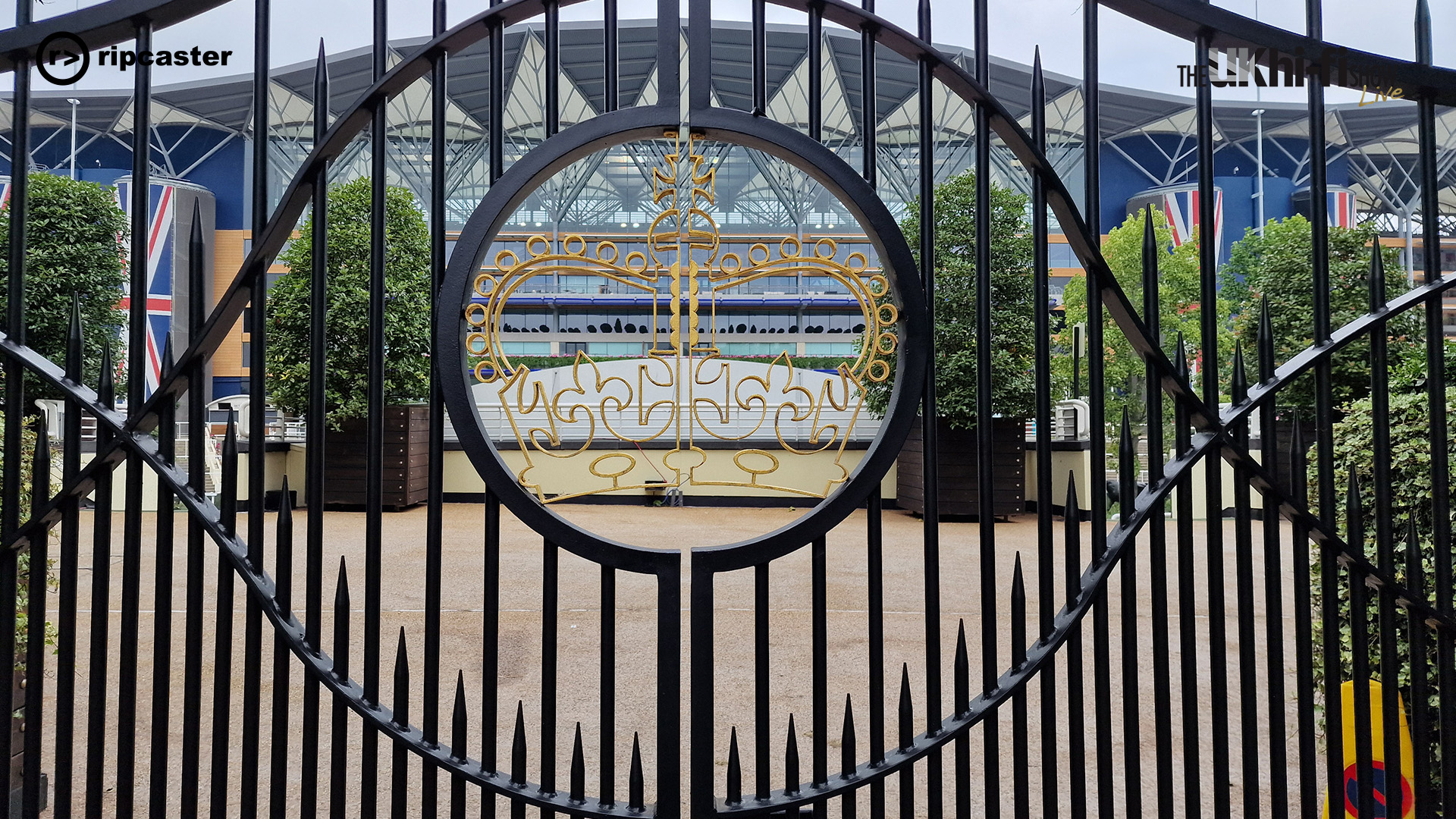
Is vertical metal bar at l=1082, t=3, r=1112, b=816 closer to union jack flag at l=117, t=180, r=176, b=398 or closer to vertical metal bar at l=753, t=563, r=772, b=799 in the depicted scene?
vertical metal bar at l=753, t=563, r=772, b=799

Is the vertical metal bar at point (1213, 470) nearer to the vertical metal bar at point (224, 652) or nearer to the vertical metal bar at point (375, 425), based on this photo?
the vertical metal bar at point (375, 425)

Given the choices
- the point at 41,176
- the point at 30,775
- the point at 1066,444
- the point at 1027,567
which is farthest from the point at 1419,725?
the point at 41,176

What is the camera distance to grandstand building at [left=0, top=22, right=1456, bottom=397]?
23016 millimetres

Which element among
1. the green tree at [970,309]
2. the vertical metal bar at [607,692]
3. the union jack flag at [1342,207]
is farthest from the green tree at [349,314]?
the union jack flag at [1342,207]

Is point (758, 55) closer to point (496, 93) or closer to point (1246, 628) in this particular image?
point (496, 93)

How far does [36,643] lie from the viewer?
1757 mm

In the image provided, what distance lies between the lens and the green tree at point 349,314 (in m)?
11.0

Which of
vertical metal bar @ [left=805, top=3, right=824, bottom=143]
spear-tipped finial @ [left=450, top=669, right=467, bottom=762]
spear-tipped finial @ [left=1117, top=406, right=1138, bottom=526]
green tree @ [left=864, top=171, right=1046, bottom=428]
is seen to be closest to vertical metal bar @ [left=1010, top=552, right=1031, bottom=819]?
spear-tipped finial @ [left=1117, top=406, right=1138, bottom=526]

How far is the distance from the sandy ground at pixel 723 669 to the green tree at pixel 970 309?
2.68 meters

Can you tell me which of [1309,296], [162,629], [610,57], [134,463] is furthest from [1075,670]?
[1309,296]

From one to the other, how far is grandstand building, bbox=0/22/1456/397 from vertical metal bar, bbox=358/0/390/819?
65.0ft

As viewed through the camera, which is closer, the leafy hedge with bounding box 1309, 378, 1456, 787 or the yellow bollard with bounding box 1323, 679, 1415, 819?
the yellow bollard with bounding box 1323, 679, 1415, 819

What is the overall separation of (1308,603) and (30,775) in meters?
2.64

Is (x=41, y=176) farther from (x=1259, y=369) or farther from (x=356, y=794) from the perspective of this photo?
(x=1259, y=369)
